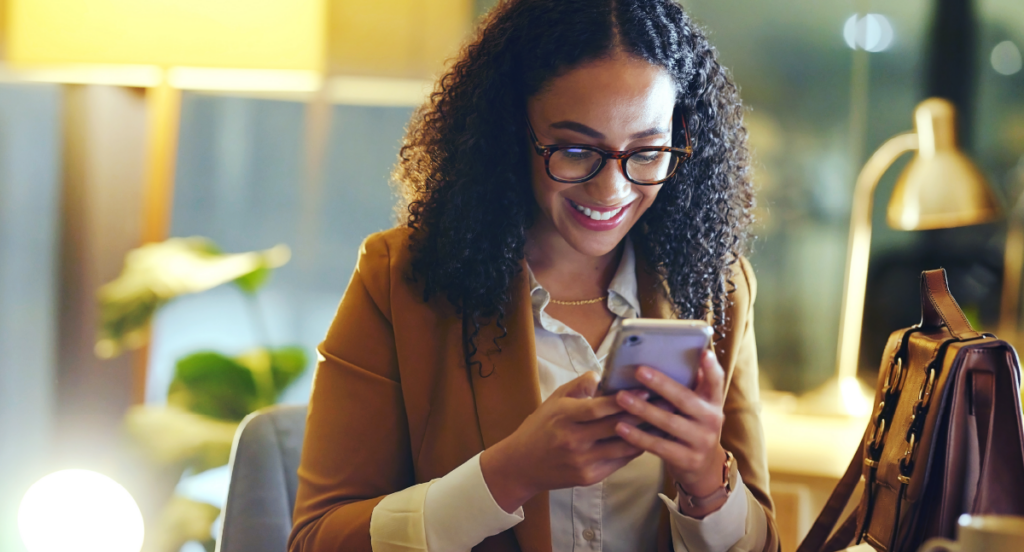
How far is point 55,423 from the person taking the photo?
2578mm

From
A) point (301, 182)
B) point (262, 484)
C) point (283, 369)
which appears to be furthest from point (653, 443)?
point (301, 182)

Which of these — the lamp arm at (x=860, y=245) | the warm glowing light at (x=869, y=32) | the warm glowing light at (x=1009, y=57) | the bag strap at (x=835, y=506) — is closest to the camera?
the bag strap at (x=835, y=506)

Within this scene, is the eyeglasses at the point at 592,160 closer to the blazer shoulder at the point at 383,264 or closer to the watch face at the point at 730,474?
the blazer shoulder at the point at 383,264

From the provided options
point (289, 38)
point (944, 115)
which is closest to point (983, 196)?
Result: point (944, 115)

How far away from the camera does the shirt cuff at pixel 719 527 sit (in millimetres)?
1016

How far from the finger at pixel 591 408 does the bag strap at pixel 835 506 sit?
351 millimetres

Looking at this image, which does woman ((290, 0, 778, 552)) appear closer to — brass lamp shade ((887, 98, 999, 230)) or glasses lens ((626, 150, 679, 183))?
glasses lens ((626, 150, 679, 183))

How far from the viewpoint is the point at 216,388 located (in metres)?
2.05

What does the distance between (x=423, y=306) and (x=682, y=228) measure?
0.43m

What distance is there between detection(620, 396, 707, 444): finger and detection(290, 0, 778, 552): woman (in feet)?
A: 0.31

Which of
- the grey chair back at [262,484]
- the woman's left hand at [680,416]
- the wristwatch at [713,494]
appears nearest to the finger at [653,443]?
the woman's left hand at [680,416]

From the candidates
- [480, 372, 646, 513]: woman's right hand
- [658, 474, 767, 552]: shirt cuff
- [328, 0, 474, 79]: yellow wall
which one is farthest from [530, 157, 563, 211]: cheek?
[328, 0, 474, 79]: yellow wall

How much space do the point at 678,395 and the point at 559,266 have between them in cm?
47

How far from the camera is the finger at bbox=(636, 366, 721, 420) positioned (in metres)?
0.82
